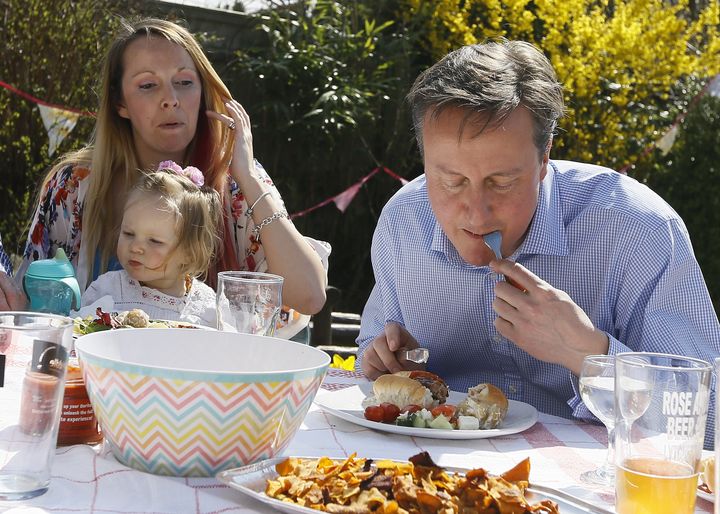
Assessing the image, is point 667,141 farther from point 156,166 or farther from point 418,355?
point 418,355

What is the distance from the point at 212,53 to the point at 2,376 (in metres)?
5.91

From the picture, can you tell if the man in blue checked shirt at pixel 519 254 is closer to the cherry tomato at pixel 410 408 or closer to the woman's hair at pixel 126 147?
the cherry tomato at pixel 410 408

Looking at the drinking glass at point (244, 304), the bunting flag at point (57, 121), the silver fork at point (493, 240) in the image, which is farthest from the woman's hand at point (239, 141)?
the bunting flag at point (57, 121)

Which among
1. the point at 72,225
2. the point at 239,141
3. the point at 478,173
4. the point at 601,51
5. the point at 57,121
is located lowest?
the point at 72,225

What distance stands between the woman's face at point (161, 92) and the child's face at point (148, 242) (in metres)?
0.36

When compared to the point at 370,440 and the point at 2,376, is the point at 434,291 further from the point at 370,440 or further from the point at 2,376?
the point at 2,376

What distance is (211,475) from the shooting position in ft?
3.86

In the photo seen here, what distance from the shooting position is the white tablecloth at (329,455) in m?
1.08

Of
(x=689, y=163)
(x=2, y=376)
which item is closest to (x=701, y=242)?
(x=689, y=163)

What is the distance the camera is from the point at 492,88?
6.05 ft

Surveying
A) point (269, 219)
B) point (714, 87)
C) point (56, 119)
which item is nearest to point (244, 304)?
point (269, 219)

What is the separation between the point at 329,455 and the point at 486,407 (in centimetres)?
34

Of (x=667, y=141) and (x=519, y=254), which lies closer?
(x=519, y=254)

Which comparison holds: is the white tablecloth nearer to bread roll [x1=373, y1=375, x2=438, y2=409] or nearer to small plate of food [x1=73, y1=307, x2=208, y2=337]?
bread roll [x1=373, y1=375, x2=438, y2=409]
